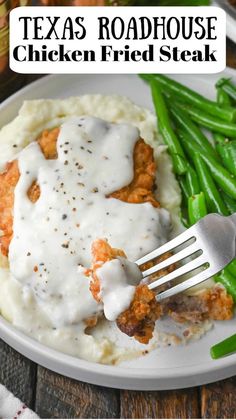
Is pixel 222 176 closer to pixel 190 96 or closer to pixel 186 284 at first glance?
pixel 190 96

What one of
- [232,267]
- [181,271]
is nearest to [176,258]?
[181,271]

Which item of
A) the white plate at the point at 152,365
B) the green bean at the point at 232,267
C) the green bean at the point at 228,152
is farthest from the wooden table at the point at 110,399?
the green bean at the point at 228,152

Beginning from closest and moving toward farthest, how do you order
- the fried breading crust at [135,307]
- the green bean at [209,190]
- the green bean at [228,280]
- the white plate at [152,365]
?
the fried breading crust at [135,307], the white plate at [152,365], the green bean at [228,280], the green bean at [209,190]

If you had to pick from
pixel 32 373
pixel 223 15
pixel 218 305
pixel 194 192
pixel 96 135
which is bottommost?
pixel 32 373

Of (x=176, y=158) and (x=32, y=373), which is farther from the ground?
(x=176, y=158)

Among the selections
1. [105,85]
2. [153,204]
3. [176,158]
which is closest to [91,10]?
[105,85]

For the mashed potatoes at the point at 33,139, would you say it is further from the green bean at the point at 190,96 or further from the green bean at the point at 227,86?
the green bean at the point at 227,86

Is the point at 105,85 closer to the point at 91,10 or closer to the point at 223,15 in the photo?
the point at 91,10
